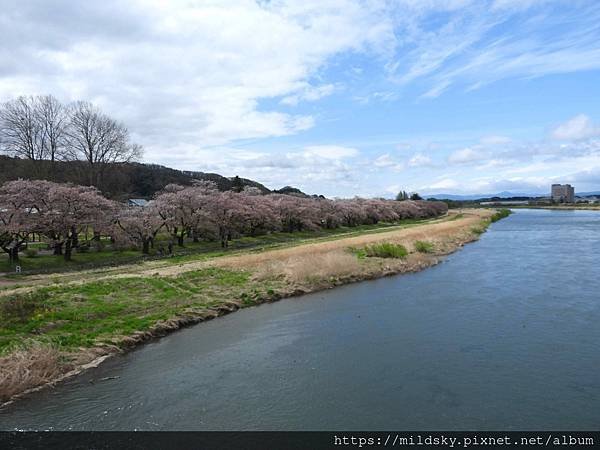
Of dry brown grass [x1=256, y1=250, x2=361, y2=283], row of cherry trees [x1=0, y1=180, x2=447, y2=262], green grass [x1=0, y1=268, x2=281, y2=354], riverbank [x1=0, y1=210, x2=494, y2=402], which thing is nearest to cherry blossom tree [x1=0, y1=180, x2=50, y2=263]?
row of cherry trees [x1=0, y1=180, x2=447, y2=262]

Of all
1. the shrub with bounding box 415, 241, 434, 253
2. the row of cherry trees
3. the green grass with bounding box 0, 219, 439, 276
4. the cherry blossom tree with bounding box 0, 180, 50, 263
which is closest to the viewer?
the green grass with bounding box 0, 219, 439, 276

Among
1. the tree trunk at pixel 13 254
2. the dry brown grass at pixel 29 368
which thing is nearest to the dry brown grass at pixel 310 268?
the dry brown grass at pixel 29 368

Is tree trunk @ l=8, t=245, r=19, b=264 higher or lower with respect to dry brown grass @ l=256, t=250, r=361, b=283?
higher

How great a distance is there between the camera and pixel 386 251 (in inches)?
1227

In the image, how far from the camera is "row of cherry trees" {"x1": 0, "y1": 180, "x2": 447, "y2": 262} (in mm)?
29375

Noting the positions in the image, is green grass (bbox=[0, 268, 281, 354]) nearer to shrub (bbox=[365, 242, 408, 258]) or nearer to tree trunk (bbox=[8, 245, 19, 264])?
shrub (bbox=[365, 242, 408, 258])

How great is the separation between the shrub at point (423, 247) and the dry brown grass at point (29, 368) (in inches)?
1045

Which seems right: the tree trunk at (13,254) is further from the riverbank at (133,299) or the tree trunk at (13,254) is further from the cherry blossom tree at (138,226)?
the cherry blossom tree at (138,226)

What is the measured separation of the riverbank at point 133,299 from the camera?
12.6m

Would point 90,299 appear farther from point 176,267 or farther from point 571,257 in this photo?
point 571,257

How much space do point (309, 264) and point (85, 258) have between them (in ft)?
52.9

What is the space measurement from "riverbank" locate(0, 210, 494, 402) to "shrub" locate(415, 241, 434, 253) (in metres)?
1.57

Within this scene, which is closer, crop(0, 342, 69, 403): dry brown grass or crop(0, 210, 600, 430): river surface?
crop(0, 210, 600, 430): river surface
